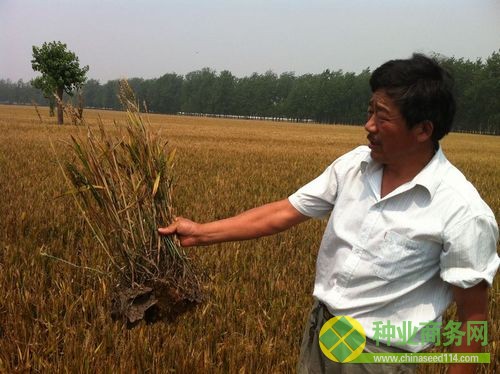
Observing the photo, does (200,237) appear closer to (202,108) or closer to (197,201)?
(197,201)

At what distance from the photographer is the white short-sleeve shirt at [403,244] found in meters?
1.32

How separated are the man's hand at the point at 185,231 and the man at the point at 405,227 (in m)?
0.57

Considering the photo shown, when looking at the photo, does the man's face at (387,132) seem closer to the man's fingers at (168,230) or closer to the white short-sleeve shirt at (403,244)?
the white short-sleeve shirt at (403,244)

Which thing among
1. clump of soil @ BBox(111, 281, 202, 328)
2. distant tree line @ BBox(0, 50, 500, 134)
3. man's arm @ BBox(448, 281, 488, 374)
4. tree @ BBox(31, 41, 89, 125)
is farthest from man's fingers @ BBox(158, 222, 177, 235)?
distant tree line @ BBox(0, 50, 500, 134)

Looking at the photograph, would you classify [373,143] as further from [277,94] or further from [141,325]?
[277,94]

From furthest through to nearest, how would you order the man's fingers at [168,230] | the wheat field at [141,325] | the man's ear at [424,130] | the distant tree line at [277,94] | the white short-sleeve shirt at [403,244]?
the distant tree line at [277,94] < the wheat field at [141,325] < the man's fingers at [168,230] < the man's ear at [424,130] < the white short-sleeve shirt at [403,244]

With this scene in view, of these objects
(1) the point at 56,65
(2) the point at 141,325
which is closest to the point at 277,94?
(1) the point at 56,65

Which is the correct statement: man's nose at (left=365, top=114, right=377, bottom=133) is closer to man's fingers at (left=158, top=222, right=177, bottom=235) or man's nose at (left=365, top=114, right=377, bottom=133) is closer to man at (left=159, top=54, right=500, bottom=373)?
man at (left=159, top=54, right=500, bottom=373)

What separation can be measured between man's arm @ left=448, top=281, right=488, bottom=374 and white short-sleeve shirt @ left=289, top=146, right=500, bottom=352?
54mm

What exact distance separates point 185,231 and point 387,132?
0.96 metres

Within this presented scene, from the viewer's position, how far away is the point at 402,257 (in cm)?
143

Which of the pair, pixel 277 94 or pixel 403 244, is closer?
pixel 403 244

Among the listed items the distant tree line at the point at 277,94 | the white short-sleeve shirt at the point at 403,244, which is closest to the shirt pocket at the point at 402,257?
the white short-sleeve shirt at the point at 403,244

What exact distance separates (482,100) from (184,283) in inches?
2999
